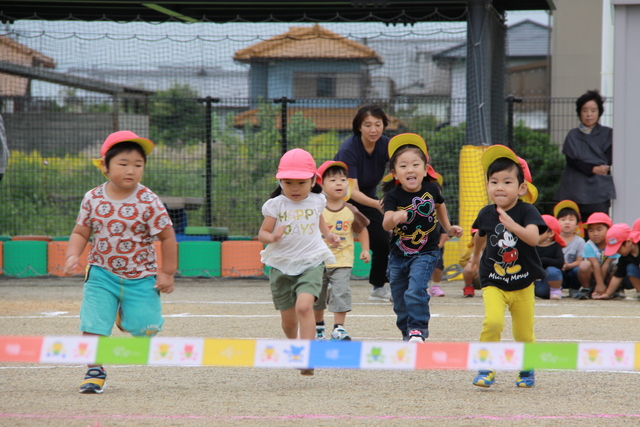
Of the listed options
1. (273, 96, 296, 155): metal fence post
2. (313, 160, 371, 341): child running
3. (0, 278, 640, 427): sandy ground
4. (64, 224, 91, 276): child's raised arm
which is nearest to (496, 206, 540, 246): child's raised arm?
(0, 278, 640, 427): sandy ground

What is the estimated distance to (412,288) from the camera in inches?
222

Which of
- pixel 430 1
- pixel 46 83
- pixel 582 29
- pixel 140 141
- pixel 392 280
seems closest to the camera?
pixel 140 141

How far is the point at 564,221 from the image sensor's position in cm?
1027

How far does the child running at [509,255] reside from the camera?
188 inches

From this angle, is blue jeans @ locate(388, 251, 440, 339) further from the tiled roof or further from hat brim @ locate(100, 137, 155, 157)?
the tiled roof

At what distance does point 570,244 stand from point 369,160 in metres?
3.68

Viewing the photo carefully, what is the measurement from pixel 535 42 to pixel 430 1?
94.1ft

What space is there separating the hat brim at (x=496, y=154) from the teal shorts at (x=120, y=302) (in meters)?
2.21

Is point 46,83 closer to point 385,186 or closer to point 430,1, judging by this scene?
point 430,1

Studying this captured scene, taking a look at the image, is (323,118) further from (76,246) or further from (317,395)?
(317,395)

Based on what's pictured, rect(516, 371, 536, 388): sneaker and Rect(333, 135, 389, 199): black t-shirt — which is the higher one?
Rect(333, 135, 389, 199): black t-shirt

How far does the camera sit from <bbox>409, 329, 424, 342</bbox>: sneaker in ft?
18.0

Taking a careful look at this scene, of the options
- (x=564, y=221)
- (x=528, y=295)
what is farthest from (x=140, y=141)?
(x=564, y=221)

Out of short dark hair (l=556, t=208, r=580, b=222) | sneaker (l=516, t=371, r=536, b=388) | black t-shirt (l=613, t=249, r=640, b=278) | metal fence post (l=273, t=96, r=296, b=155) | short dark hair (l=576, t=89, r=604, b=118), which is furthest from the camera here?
metal fence post (l=273, t=96, r=296, b=155)
